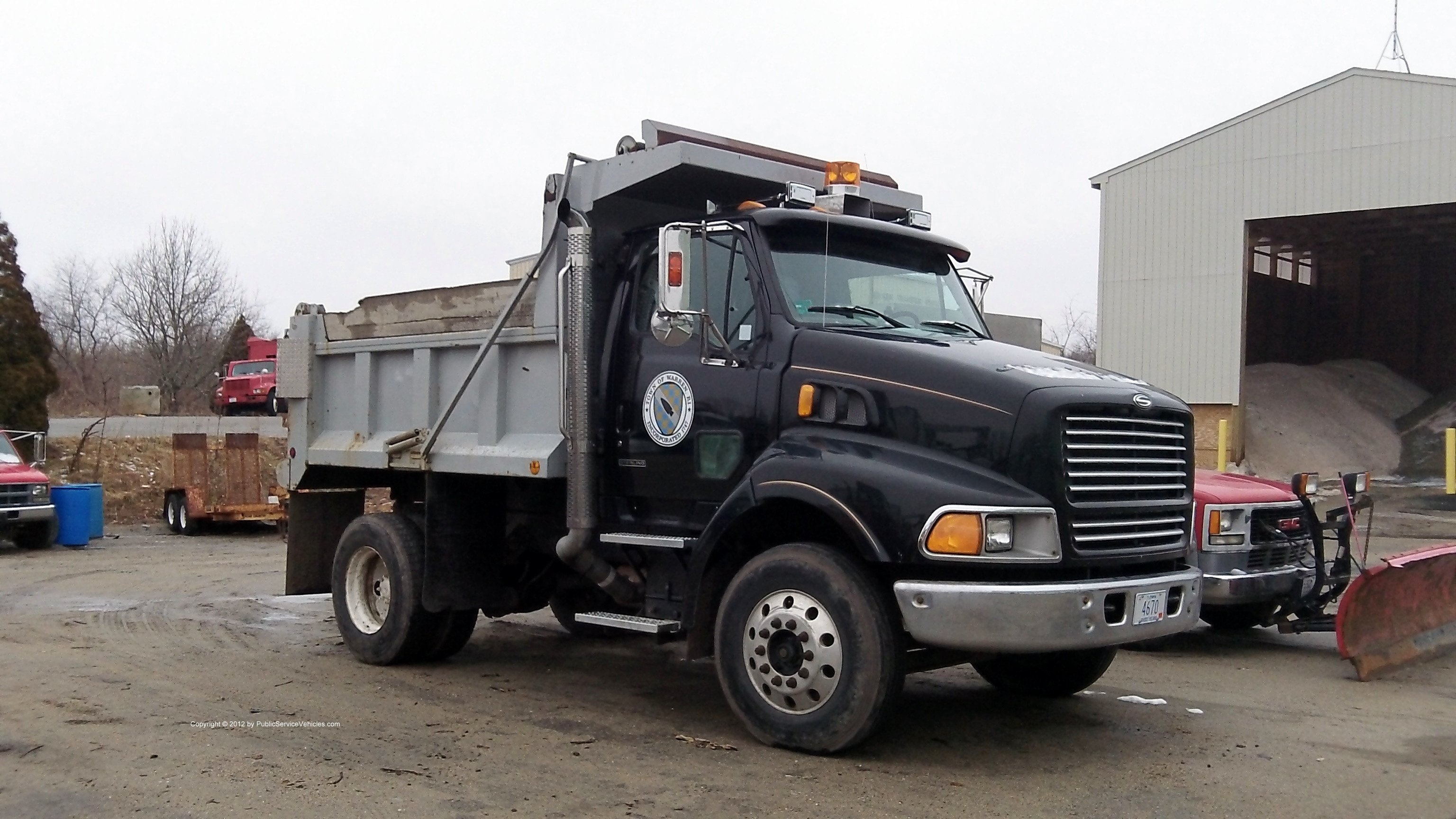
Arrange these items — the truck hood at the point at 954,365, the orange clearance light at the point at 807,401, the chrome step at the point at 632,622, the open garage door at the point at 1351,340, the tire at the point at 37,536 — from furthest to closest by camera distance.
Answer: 1. the open garage door at the point at 1351,340
2. the tire at the point at 37,536
3. the chrome step at the point at 632,622
4. the orange clearance light at the point at 807,401
5. the truck hood at the point at 954,365

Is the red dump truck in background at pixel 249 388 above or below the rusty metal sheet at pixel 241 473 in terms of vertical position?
above

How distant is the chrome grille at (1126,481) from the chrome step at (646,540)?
2086mm

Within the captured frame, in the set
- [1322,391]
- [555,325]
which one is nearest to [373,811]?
[555,325]

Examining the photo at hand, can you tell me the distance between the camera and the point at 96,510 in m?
18.3

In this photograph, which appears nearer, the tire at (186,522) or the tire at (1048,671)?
the tire at (1048,671)

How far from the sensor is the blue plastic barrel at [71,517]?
18.0 m

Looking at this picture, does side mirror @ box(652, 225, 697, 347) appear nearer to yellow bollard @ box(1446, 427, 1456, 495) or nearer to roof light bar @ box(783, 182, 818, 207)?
roof light bar @ box(783, 182, 818, 207)

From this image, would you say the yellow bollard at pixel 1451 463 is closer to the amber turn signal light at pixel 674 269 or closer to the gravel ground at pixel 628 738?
the gravel ground at pixel 628 738

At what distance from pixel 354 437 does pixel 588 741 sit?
3561 mm

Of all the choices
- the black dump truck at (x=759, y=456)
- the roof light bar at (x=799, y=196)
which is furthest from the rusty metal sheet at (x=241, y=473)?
the roof light bar at (x=799, y=196)

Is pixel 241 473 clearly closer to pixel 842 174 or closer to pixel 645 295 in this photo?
pixel 645 295

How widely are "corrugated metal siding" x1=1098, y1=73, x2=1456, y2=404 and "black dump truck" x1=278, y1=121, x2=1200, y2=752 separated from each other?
16759mm

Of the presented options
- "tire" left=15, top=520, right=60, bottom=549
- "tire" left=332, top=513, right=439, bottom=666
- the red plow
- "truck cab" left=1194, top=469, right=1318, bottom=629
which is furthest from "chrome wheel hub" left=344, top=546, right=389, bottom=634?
"tire" left=15, top=520, right=60, bottom=549

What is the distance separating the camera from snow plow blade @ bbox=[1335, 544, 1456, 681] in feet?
26.6
